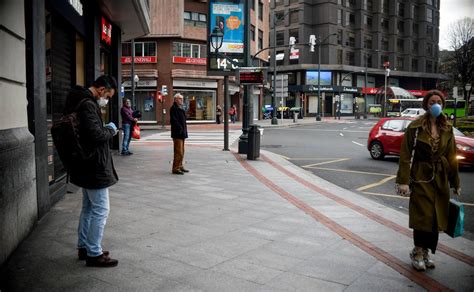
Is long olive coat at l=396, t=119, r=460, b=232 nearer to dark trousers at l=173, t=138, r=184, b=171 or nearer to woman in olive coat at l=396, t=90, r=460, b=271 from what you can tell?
woman in olive coat at l=396, t=90, r=460, b=271

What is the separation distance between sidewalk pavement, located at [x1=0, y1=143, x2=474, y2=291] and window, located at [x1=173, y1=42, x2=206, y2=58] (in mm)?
31769

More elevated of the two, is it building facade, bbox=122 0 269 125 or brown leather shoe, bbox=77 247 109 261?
building facade, bbox=122 0 269 125

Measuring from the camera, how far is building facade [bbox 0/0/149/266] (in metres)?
4.54

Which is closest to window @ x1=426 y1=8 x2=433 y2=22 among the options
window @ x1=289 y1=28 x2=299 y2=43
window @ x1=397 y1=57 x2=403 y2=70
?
window @ x1=397 y1=57 x2=403 y2=70

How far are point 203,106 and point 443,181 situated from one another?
37.2m

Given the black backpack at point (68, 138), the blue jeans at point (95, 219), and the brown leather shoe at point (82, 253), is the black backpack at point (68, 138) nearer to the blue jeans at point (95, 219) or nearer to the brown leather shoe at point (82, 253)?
the blue jeans at point (95, 219)

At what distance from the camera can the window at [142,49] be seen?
3897cm

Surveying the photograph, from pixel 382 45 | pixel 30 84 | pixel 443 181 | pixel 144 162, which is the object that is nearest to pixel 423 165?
pixel 443 181

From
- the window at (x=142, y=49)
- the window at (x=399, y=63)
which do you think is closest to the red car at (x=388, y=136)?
the window at (x=142, y=49)

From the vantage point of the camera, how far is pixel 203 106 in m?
41.0

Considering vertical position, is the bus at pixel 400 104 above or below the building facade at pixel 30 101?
above

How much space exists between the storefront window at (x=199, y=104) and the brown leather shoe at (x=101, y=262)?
35.9 meters

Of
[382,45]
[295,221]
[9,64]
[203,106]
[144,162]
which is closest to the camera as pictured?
[9,64]

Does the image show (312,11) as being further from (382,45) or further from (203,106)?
(203,106)
